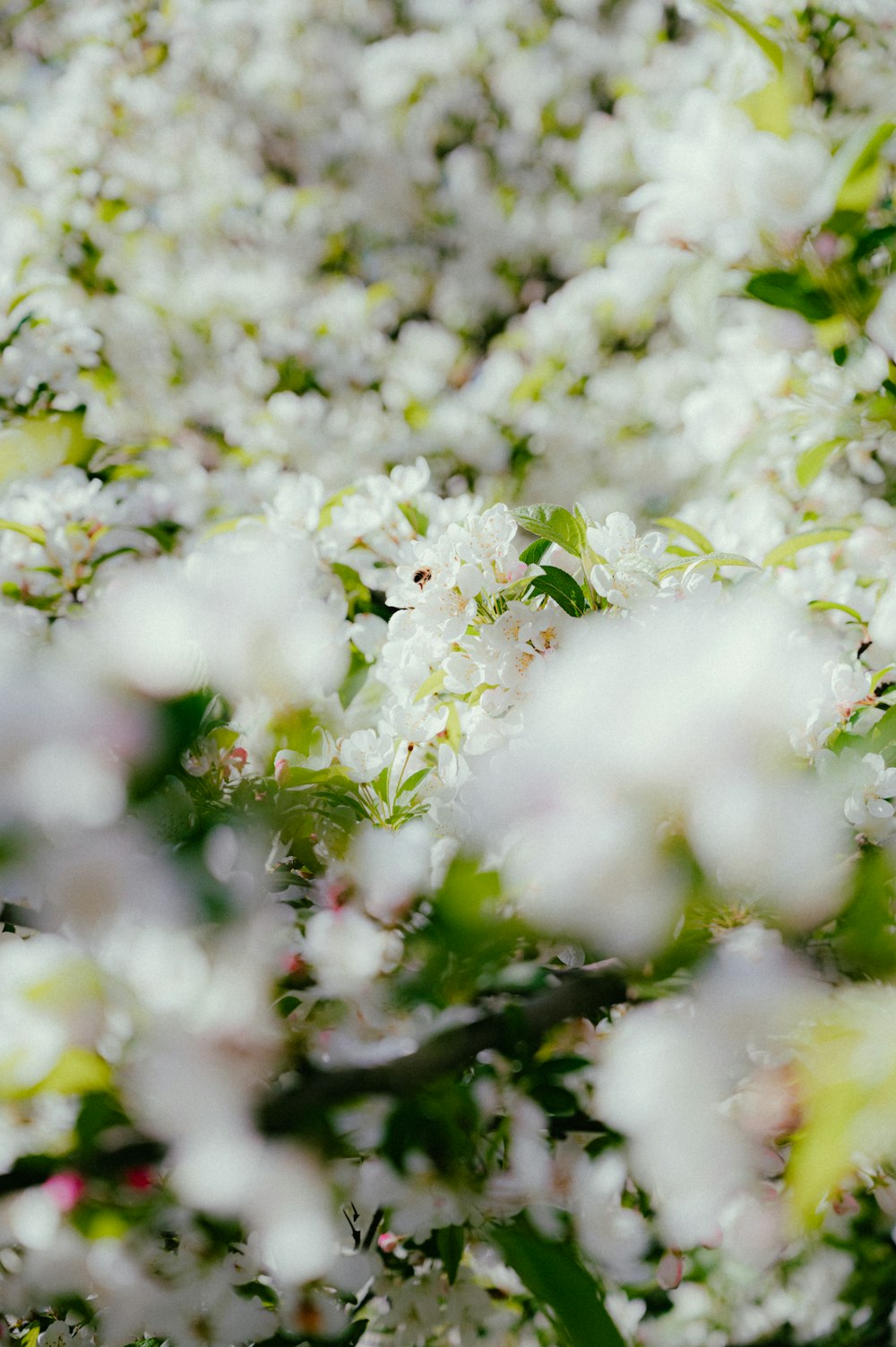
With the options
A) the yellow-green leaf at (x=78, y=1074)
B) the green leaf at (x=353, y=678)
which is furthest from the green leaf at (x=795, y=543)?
the yellow-green leaf at (x=78, y=1074)

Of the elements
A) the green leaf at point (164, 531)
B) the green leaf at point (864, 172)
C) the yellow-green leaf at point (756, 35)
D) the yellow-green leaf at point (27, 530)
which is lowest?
the green leaf at point (164, 531)

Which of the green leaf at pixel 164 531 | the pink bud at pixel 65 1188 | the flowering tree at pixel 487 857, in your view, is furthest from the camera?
the green leaf at pixel 164 531

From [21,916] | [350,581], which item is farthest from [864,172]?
[21,916]

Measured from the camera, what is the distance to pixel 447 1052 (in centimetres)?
60

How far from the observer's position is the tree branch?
53 cm

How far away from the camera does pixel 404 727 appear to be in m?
0.86

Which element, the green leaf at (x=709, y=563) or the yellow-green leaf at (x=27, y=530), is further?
the yellow-green leaf at (x=27, y=530)

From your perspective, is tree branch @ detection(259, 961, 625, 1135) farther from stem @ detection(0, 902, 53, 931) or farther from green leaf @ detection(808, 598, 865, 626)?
green leaf @ detection(808, 598, 865, 626)

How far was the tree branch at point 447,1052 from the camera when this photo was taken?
0.53m

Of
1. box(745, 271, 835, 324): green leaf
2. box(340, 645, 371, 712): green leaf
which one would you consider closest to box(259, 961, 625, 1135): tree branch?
box(340, 645, 371, 712): green leaf

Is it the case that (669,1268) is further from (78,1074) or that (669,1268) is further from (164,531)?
(164,531)

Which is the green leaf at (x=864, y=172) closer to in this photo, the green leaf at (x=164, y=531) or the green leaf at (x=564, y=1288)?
the green leaf at (x=564, y=1288)

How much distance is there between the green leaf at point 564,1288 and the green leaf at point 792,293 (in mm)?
879

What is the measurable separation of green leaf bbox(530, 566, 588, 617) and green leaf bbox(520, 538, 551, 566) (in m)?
0.05
